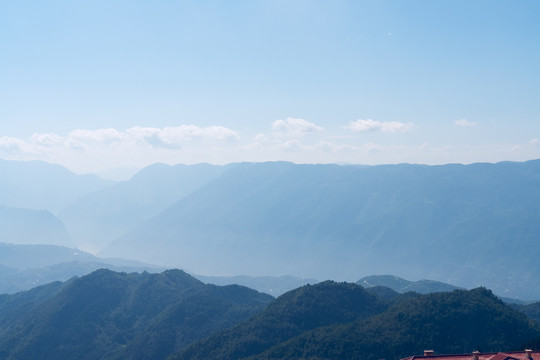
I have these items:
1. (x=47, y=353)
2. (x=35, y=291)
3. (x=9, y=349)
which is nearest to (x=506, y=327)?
(x=47, y=353)

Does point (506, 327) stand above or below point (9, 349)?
above

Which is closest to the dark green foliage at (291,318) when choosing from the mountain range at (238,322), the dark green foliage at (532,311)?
the mountain range at (238,322)

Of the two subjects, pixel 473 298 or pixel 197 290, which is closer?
pixel 473 298

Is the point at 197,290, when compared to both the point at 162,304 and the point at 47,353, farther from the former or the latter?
the point at 47,353

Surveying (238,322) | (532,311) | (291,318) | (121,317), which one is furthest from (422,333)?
(121,317)

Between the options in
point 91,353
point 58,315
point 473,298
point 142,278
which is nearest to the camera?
point 473,298

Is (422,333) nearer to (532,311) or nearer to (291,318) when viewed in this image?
(291,318)

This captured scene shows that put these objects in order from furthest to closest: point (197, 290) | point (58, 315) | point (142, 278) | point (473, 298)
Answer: point (142, 278) < point (197, 290) < point (58, 315) < point (473, 298)

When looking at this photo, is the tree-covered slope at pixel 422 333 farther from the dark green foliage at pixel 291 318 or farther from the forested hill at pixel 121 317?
the forested hill at pixel 121 317
